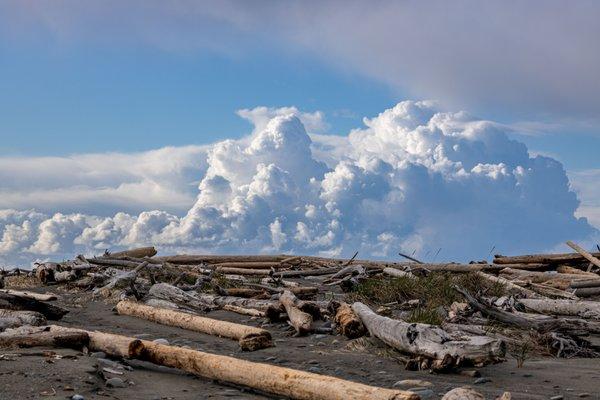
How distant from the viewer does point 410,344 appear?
321 inches

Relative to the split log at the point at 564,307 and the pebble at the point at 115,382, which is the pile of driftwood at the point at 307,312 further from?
the pebble at the point at 115,382

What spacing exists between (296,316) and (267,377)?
4276 mm

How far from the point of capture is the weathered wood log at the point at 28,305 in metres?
11.6

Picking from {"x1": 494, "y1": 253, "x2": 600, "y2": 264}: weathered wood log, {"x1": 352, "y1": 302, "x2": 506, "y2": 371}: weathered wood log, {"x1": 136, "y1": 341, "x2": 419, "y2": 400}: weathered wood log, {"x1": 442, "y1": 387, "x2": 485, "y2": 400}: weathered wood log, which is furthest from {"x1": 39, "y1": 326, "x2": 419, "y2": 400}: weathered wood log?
{"x1": 494, "y1": 253, "x2": 600, "y2": 264}: weathered wood log

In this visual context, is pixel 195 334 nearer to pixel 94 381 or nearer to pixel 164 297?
pixel 164 297

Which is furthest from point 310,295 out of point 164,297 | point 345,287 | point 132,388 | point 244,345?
point 132,388

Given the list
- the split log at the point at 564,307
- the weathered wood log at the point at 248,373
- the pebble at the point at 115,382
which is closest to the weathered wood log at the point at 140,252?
the split log at the point at 564,307

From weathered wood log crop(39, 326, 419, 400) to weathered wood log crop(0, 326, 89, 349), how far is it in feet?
0.50

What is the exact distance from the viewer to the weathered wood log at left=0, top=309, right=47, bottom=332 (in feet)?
32.6

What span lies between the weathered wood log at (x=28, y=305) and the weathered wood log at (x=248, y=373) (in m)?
3.06

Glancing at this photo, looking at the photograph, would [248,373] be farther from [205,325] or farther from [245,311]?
[245,311]

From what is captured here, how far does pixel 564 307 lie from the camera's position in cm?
1327

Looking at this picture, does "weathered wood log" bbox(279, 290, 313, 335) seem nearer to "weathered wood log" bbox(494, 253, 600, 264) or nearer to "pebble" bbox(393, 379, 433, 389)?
"pebble" bbox(393, 379, 433, 389)

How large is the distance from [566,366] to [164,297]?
818 cm
